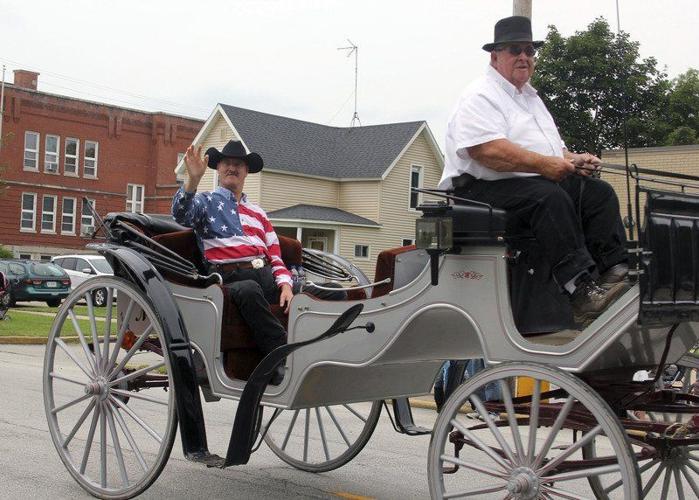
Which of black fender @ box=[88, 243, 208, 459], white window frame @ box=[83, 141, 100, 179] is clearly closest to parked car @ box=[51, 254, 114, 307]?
white window frame @ box=[83, 141, 100, 179]

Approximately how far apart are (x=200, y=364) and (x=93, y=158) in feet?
161

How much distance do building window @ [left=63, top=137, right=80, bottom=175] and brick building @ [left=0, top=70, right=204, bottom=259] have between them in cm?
5

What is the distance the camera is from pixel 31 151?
5075cm

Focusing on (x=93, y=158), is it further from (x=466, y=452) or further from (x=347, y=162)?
(x=466, y=452)

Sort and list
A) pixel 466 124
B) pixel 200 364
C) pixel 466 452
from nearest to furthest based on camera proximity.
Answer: pixel 466 124, pixel 200 364, pixel 466 452

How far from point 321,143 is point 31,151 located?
1714 cm

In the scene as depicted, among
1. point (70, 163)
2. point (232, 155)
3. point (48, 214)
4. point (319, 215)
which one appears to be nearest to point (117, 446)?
point (232, 155)

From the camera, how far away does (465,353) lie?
4.98m

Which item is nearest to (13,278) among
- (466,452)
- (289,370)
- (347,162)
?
(347,162)

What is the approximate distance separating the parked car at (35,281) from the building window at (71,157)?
22787 mm

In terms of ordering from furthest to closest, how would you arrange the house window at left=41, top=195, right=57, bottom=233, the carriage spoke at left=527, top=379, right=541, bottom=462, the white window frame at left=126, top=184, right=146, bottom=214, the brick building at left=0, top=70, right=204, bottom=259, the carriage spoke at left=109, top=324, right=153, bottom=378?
the white window frame at left=126, top=184, right=146, bottom=214 < the house window at left=41, top=195, right=57, bottom=233 < the brick building at left=0, top=70, right=204, bottom=259 < the carriage spoke at left=109, top=324, right=153, bottom=378 < the carriage spoke at left=527, top=379, right=541, bottom=462

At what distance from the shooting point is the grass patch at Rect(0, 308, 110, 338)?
1848cm

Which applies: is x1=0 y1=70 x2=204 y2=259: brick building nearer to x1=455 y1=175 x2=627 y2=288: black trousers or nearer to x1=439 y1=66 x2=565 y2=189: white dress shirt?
x1=439 y1=66 x2=565 y2=189: white dress shirt

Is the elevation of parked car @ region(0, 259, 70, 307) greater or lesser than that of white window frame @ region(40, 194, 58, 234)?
lesser
